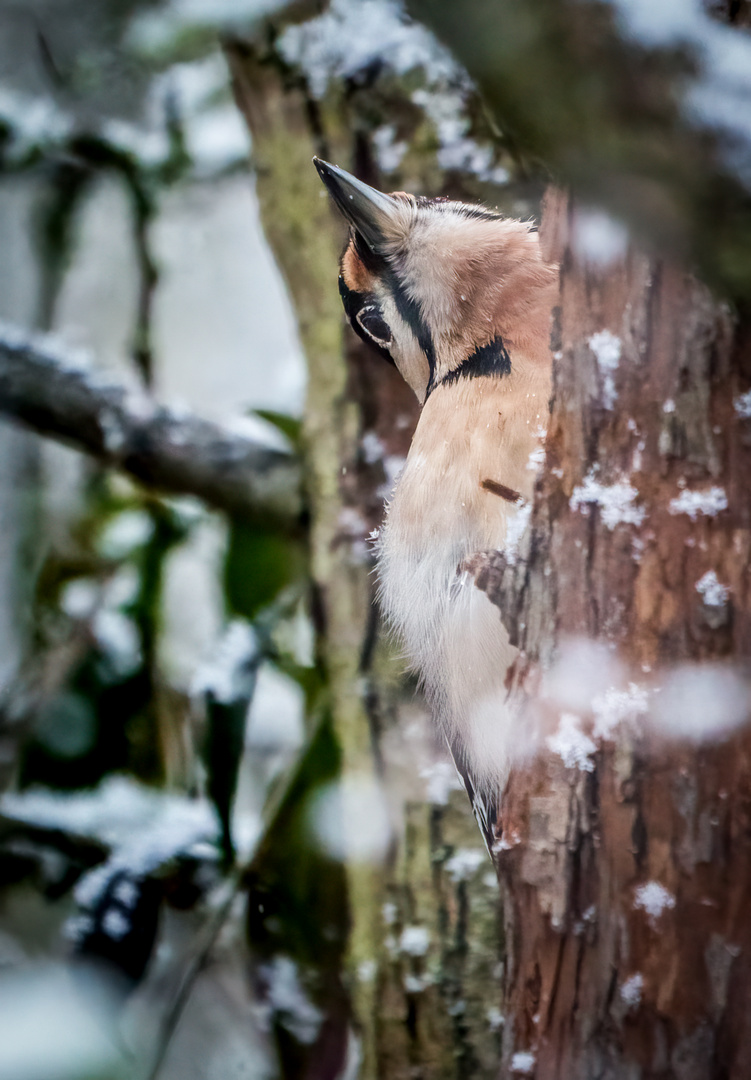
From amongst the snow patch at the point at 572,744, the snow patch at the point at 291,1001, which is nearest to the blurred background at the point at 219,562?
the snow patch at the point at 291,1001

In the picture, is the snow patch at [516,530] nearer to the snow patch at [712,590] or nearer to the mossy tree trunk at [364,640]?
the snow patch at [712,590]

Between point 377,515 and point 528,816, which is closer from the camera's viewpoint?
point 528,816

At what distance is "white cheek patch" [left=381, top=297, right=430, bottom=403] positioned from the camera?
1.75ft

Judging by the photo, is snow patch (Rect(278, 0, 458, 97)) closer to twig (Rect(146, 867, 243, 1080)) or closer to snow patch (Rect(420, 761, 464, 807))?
snow patch (Rect(420, 761, 464, 807))

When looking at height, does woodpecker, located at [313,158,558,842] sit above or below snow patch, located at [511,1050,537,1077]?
above

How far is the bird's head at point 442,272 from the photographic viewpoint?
0.49 meters

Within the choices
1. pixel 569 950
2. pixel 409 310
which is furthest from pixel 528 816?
pixel 409 310

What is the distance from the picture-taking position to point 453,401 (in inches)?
20.0

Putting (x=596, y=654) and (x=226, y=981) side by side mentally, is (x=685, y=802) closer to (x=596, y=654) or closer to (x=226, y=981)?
(x=596, y=654)

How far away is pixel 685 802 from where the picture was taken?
313mm

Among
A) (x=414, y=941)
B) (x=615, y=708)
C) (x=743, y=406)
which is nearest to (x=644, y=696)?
(x=615, y=708)

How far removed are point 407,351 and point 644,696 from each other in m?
0.30

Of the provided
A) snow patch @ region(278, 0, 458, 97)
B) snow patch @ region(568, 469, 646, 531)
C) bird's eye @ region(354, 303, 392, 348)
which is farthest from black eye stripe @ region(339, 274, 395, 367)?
snow patch @ region(568, 469, 646, 531)

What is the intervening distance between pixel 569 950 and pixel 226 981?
0.34m
